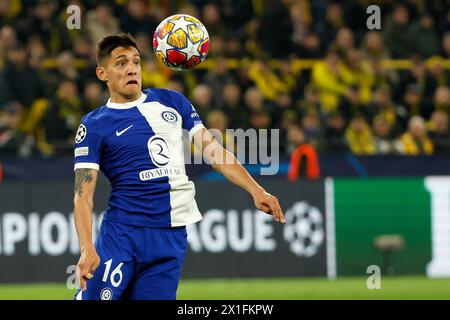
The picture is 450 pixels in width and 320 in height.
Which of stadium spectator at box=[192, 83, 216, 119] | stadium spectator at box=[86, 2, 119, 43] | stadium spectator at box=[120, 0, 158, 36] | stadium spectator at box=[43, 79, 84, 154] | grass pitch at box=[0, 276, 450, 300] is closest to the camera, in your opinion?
grass pitch at box=[0, 276, 450, 300]

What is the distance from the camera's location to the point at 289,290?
12.8 metres

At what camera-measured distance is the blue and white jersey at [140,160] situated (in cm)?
702

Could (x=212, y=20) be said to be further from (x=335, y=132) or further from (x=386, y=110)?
(x=386, y=110)

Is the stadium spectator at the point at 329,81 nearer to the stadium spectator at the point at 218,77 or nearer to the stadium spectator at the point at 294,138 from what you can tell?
the stadium spectator at the point at 218,77

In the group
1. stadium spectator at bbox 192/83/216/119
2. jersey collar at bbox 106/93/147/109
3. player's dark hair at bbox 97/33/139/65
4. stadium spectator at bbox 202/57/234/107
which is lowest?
jersey collar at bbox 106/93/147/109

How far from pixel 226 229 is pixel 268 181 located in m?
0.81

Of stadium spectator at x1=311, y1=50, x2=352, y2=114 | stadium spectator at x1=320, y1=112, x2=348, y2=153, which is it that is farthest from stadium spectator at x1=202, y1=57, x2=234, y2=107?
stadium spectator at x1=320, y1=112, x2=348, y2=153

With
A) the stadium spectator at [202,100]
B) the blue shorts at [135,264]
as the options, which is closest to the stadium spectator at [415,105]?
the stadium spectator at [202,100]

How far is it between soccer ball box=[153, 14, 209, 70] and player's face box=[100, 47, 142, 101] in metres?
0.67

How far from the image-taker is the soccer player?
6922 millimetres

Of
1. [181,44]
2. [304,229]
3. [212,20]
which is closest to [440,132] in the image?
[304,229]

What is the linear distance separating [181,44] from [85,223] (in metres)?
1.62

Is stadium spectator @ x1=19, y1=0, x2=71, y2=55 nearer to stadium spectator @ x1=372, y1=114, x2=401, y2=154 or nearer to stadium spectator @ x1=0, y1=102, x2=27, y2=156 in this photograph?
stadium spectator @ x1=0, y1=102, x2=27, y2=156
